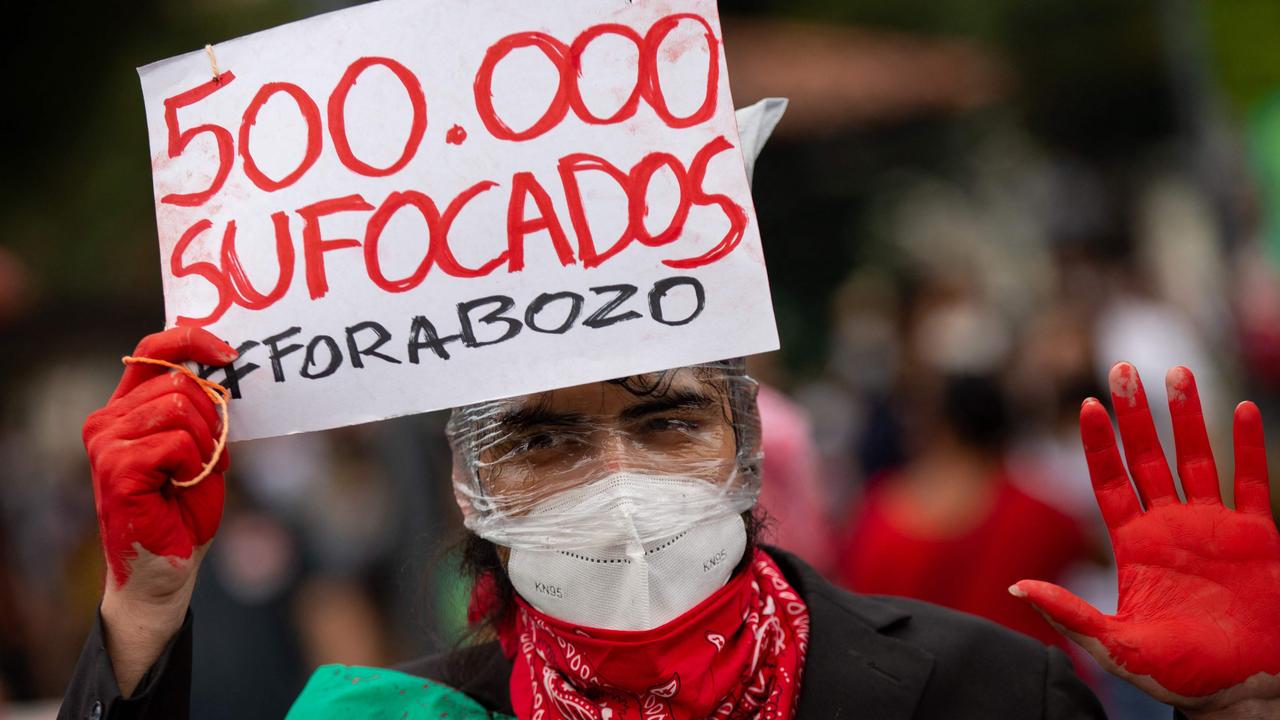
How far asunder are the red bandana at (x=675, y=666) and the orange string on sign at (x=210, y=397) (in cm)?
62

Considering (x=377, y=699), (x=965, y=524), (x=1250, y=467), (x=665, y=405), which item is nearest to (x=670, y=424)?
(x=665, y=405)

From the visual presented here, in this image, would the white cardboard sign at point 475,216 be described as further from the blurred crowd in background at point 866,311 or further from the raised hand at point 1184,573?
the blurred crowd in background at point 866,311

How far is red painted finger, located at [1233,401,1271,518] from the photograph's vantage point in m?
2.15

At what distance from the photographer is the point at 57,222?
11.0m

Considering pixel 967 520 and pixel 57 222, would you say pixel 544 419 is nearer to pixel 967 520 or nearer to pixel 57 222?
pixel 967 520

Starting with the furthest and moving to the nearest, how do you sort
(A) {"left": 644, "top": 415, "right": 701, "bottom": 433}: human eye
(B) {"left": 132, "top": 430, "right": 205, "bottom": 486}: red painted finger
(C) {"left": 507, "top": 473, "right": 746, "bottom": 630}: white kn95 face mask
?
1. (A) {"left": 644, "top": 415, "right": 701, "bottom": 433}: human eye
2. (C) {"left": 507, "top": 473, "right": 746, "bottom": 630}: white kn95 face mask
3. (B) {"left": 132, "top": 430, "right": 205, "bottom": 486}: red painted finger

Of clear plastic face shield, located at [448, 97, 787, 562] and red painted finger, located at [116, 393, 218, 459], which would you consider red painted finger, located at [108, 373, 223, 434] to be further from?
clear plastic face shield, located at [448, 97, 787, 562]

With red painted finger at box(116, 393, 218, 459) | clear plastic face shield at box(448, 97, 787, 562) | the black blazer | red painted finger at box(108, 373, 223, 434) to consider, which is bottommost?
the black blazer

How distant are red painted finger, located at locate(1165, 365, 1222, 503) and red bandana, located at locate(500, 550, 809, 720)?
0.73 metres

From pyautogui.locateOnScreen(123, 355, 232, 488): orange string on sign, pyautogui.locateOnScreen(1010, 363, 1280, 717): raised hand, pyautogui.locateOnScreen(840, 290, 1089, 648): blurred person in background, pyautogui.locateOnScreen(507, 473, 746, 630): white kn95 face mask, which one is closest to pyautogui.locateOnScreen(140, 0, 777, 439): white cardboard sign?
pyautogui.locateOnScreen(123, 355, 232, 488): orange string on sign

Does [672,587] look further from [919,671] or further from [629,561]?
[919,671]

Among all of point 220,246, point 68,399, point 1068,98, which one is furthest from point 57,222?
point 1068,98

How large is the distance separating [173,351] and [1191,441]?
1.59 meters

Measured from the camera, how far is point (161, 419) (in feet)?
6.97
